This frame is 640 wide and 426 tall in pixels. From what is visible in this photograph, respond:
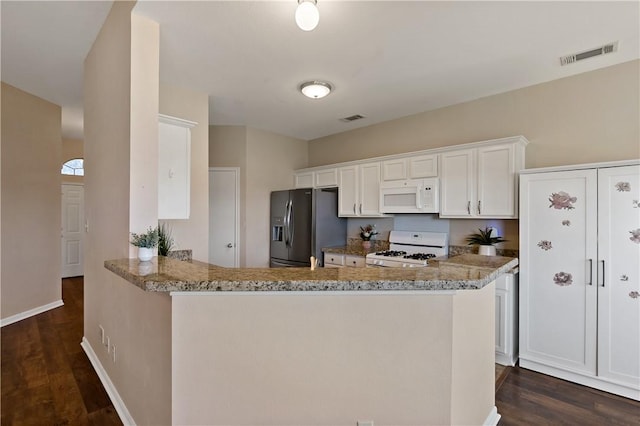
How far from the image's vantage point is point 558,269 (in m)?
2.62

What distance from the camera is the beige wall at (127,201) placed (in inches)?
59.9

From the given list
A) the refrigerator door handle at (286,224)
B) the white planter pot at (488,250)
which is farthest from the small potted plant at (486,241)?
the refrigerator door handle at (286,224)

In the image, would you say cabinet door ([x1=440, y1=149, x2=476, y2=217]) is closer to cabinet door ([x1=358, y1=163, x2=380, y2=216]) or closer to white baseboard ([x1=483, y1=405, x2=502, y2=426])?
cabinet door ([x1=358, y1=163, x2=380, y2=216])

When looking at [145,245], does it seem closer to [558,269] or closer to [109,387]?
[109,387]

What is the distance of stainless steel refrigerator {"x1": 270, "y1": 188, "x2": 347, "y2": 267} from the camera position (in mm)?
4281

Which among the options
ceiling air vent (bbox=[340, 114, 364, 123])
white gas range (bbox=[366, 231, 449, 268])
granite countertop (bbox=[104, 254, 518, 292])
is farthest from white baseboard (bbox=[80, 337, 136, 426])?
ceiling air vent (bbox=[340, 114, 364, 123])

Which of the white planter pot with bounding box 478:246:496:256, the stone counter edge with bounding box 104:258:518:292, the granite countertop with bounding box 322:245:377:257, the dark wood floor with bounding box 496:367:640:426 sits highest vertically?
the stone counter edge with bounding box 104:258:518:292

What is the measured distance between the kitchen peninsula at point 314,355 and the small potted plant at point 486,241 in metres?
2.04

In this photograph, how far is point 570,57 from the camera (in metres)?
2.55

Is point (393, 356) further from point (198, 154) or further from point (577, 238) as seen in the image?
point (198, 154)

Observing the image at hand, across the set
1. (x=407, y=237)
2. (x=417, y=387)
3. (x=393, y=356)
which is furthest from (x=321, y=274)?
(x=407, y=237)

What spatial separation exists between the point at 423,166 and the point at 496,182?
32.2 inches

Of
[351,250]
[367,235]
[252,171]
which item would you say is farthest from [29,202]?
[367,235]

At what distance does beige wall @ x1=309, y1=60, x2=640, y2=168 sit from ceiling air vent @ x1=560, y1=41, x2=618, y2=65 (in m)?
0.35
